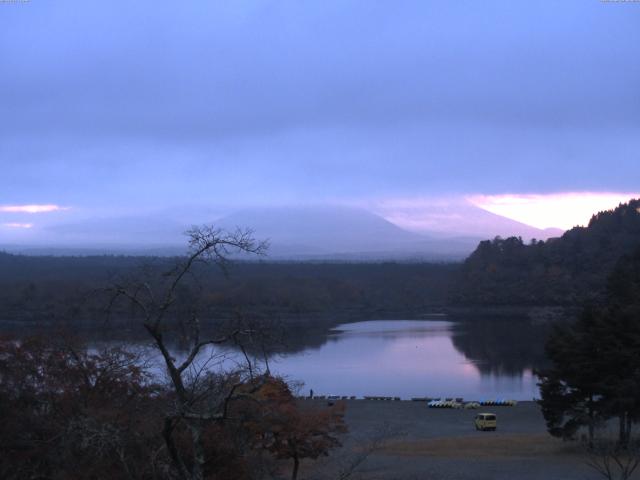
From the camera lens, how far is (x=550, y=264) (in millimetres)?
48000

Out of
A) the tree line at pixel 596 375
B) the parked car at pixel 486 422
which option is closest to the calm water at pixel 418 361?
the parked car at pixel 486 422

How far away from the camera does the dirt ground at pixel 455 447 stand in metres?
7.91

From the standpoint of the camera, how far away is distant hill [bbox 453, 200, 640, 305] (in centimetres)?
4428

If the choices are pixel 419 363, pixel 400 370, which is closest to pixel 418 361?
pixel 419 363

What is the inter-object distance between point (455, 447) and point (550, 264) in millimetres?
40218

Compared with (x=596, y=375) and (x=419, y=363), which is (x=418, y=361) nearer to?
(x=419, y=363)

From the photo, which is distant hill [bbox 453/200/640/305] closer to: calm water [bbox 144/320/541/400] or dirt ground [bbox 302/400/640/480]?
calm water [bbox 144/320/541/400]

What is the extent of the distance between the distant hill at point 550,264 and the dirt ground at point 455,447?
29206 mm

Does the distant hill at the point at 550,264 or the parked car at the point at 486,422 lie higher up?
the distant hill at the point at 550,264

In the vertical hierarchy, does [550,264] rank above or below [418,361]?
above

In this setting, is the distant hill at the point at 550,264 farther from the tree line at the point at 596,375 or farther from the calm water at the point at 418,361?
the tree line at the point at 596,375

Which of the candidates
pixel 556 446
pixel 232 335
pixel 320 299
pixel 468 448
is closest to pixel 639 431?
pixel 556 446

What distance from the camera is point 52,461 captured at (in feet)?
17.2

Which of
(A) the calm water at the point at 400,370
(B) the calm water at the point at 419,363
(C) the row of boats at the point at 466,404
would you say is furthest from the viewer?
(B) the calm water at the point at 419,363
